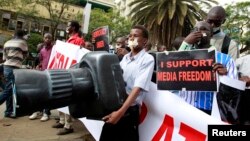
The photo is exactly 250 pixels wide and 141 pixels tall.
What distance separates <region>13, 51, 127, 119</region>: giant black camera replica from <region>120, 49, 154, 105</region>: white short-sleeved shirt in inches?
31.8

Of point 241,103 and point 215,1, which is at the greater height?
point 215,1

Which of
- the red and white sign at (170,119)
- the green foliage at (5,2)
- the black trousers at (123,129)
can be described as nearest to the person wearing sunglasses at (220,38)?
the red and white sign at (170,119)

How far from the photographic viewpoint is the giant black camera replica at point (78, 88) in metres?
1.55

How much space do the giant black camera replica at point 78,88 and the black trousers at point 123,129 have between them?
2.85 ft

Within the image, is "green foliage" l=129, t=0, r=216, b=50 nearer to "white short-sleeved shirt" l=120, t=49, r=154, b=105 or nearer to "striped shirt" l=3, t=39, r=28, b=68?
"striped shirt" l=3, t=39, r=28, b=68

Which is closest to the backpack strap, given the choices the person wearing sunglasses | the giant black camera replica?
the person wearing sunglasses

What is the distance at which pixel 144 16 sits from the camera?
22.7 meters

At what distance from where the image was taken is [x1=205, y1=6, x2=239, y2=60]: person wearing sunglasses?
3.28 meters

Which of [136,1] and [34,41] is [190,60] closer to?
[136,1]

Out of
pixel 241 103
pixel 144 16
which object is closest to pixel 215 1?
pixel 144 16

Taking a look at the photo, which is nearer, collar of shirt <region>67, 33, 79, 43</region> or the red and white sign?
the red and white sign

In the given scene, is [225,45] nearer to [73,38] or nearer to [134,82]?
[134,82]

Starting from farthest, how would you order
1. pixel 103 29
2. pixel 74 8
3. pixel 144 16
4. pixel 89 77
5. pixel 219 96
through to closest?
pixel 74 8 < pixel 144 16 < pixel 103 29 < pixel 219 96 < pixel 89 77

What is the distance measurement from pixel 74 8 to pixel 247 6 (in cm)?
1905
